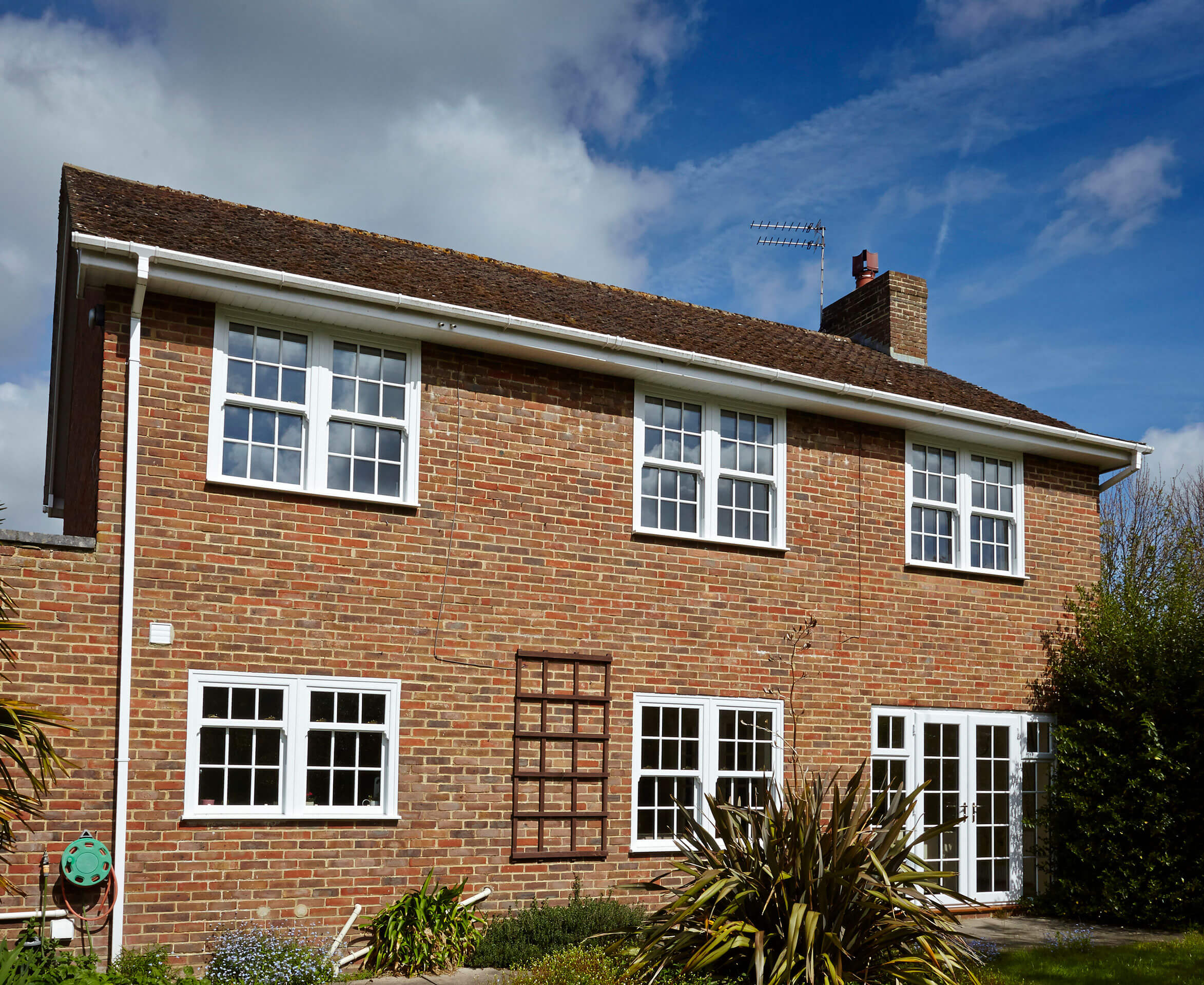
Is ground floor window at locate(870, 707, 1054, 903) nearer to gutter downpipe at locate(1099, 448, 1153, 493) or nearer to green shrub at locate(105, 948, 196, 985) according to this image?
gutter downpipe at locate(1099, 448, 1153, 493)

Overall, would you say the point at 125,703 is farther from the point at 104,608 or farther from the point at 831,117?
the point at 831,117

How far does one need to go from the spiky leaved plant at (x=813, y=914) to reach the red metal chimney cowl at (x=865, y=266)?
467 inches

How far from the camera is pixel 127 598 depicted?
31.3 feet

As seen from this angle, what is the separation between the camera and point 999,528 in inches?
584

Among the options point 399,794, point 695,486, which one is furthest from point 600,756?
point 695,486

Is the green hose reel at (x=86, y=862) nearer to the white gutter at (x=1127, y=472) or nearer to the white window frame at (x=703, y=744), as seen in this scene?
the white window frame at (x=703, y=744)

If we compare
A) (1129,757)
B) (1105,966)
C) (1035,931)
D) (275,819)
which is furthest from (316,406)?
(1129,757)

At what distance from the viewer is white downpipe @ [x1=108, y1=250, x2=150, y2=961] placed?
9.24 m

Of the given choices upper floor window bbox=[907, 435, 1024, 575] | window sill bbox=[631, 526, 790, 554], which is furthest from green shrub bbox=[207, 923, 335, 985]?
upper floor window bbox=[907, 435, 1024, 575]

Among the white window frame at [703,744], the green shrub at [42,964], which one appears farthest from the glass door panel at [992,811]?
the green shrub at [42,964]

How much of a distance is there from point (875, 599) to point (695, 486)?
2.68 m

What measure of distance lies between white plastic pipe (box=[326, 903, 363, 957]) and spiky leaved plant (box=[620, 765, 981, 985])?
8.40 feet

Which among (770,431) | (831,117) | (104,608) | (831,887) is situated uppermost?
(831,117)

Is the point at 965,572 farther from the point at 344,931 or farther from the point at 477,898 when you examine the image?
the point at 344,931
